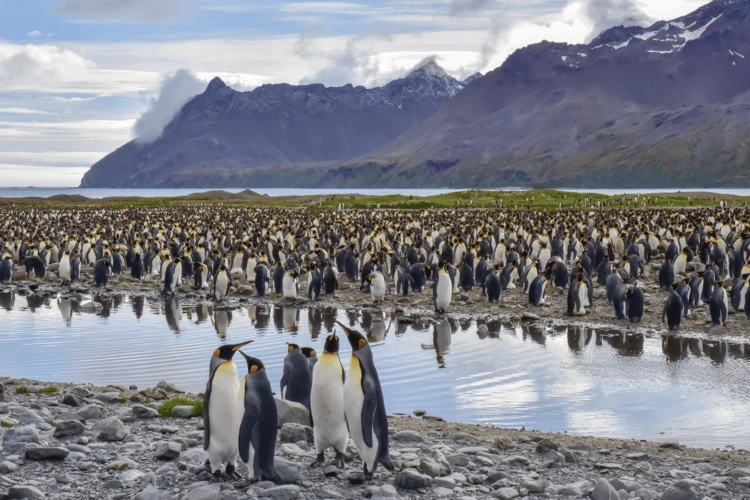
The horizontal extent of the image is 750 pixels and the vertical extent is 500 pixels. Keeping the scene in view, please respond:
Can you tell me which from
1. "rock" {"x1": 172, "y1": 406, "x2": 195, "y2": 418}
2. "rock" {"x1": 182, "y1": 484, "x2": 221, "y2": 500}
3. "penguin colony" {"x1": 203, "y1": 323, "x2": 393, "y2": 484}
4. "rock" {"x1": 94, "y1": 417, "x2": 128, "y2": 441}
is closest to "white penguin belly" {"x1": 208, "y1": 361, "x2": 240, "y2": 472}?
"penguin colony" {"x1": 203, "y1": 323, "x2": 393, "y2": 484}

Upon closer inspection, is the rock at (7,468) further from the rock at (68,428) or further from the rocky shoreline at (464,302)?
the rocky shoreline at (464,302)

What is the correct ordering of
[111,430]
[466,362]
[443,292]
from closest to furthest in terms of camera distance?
[111,430] → [466,362] → [443,292]

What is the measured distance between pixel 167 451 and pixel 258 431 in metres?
1.10

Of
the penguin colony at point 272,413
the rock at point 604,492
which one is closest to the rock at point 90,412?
the penguin colony at point 272,413

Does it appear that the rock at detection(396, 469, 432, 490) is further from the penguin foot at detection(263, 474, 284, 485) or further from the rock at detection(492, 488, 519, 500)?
the penguin foot at detection(263, 474, 284, 485)

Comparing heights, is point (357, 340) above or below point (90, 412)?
above

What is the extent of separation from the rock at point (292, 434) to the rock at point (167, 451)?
1015 millimetres

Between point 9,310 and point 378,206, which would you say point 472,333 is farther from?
point 378,206

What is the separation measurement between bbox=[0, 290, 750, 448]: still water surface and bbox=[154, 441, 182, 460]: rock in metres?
3.64

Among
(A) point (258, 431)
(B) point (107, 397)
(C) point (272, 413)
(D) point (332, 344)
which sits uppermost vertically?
(D) point (332, 344)

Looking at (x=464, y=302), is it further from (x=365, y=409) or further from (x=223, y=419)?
(x=223, y=419)

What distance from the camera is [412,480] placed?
6.43 metres

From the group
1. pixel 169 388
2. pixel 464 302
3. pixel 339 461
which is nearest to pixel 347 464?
pixel 339 461

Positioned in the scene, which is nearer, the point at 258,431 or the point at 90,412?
the point at 258,431
